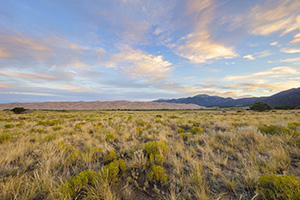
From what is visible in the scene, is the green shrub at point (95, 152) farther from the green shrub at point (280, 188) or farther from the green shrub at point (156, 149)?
the green shrub at point (280, 188)

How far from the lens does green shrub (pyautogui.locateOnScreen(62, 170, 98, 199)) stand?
2066 mm

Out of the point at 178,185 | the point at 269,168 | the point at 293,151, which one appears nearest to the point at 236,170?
the point at 269,168

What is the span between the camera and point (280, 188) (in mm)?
2014

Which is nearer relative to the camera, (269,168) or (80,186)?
(80,186)

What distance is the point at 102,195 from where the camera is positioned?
205cm

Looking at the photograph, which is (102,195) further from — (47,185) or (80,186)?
(47,185)

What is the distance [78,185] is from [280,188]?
3.70 meters

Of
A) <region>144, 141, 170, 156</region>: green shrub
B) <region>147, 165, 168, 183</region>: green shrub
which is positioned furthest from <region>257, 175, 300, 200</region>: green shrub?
<region>144, 141, 170, 156</region>: green shrub

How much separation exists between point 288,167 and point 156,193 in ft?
11.5

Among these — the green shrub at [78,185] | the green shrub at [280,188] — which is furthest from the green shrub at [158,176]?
the green shrub at [280,188]

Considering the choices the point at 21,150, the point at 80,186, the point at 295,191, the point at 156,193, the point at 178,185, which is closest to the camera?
the point at 295,191

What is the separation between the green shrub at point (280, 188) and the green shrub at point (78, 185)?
324 centimetres

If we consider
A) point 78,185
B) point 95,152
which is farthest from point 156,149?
point 78,185

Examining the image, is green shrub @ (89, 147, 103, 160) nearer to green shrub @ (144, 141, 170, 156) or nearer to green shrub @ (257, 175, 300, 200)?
green shrub @ (144, 141, 170, 156)
